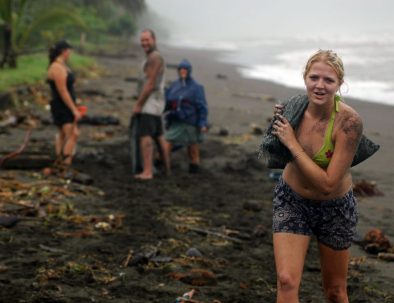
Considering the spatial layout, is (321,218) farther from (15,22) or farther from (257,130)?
(15,22)

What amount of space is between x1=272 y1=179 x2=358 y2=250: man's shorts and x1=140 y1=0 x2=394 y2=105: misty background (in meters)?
13.2

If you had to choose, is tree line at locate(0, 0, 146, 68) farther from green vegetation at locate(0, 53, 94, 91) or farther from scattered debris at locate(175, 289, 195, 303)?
scattered debris at locate(175, 289, 195, 303)

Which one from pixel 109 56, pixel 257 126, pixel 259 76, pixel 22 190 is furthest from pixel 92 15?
pixel 22 190

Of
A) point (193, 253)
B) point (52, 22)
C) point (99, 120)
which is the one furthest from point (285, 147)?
point (52, 22)

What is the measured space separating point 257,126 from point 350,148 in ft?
31.8

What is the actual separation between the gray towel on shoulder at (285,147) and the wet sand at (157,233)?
147 centimetres

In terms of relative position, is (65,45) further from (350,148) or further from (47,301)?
(350,148)

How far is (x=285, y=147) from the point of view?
3686 millimetres

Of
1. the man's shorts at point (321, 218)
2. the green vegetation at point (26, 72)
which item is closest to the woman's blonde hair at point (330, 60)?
the man's shorts at point (321, 218)

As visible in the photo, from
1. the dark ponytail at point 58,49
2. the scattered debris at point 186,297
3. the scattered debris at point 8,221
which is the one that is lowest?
the scattered debris at point 8,221

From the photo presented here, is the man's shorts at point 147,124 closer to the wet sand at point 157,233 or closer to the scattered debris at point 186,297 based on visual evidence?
the wet sand at point 157,233

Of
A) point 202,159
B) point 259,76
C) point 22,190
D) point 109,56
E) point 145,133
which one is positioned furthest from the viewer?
point 109,56

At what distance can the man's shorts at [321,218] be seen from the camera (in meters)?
3.68

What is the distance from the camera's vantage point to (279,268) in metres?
3.56
